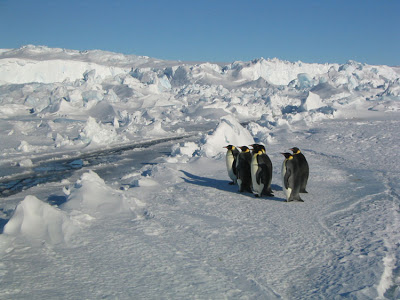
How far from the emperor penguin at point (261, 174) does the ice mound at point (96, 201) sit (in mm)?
1503

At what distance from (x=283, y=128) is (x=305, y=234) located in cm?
959

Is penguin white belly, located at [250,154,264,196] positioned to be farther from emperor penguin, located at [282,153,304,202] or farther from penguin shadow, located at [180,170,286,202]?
emperor penguin, located at [282,153,304,202]

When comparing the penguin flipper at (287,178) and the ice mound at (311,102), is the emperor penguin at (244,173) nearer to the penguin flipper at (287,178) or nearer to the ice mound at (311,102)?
the penguin flipper at (287,178)

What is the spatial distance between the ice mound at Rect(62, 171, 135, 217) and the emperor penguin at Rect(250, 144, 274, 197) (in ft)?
4.93

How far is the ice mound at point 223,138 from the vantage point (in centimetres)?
796

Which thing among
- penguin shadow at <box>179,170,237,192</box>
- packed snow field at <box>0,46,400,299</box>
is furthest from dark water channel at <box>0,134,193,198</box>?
penguin shadow at <box>179,170,237,192</box>

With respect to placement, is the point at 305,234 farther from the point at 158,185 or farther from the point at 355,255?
the point at 158,185

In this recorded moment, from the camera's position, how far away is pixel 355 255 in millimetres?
2746

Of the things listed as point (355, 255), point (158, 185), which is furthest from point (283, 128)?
point (355, 255)

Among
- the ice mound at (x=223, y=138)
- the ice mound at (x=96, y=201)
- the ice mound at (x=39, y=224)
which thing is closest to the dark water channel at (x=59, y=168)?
the ice mound at (x=223, y=138)

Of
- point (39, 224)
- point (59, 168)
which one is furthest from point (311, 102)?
point (39, 224)

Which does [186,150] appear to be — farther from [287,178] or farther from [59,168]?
[287,178]

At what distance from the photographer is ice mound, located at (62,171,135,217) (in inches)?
149

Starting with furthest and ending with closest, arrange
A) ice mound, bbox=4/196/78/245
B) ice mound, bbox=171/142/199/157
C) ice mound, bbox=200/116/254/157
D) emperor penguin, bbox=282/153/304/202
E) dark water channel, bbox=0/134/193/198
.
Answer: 1. ice mound, bbox=171/142/199/157
2. ice mound, bbox=200/116/254/157
3. dark water channel, bbox=0/134/193/198
4. emperor penguin, bbox=282/153/304/202
5. ice mound, bbox=4/196/78/245
